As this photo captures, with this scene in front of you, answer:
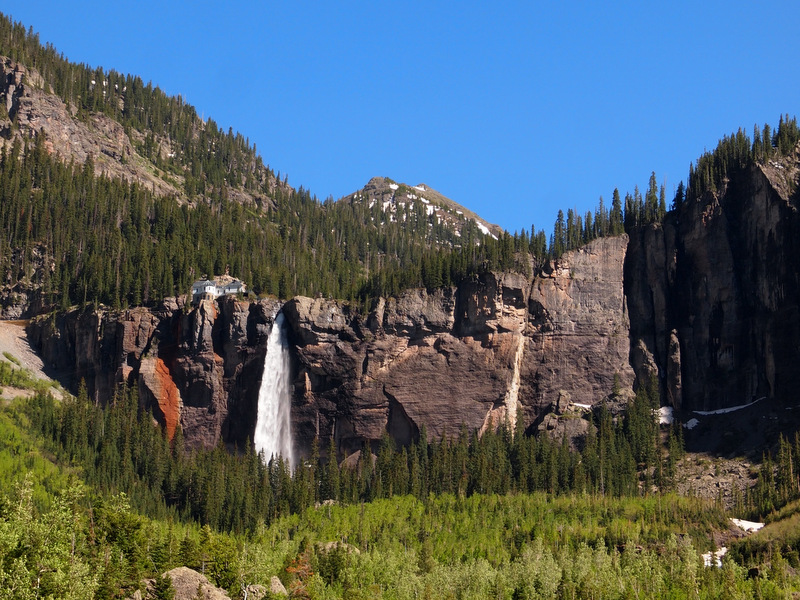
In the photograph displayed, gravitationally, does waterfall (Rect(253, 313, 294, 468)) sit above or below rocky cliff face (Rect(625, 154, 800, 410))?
below

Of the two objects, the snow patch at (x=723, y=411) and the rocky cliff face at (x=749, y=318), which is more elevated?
the rocky cliff face at (x=749, y=318)

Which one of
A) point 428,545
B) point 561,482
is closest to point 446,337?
point 561,482

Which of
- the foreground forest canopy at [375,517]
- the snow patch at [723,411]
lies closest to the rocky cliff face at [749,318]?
the snow patch at [723,411]

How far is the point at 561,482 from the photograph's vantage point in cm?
17938

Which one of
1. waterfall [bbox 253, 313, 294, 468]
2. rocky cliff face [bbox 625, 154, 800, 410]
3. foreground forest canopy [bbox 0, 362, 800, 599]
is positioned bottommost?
foreground forest canopy [bbox 0, 362, 800, 599]

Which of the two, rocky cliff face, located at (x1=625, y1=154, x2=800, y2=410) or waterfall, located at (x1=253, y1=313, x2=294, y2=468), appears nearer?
rocky cliff face, located at (x1=625, y1=154, x2=800, y2=410)

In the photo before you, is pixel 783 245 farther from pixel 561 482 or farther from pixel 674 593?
pixel 674 593

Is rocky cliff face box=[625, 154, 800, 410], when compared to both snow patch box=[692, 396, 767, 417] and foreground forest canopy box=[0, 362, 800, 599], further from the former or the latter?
foreground forest canopy box=[0, 362, 800, 599]

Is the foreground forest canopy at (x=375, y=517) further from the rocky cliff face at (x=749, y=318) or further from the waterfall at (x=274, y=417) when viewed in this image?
the rocky cliff face at (x=749, y=318)

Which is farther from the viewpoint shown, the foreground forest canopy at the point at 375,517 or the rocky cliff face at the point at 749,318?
the rocky cliff face at the point at 749,318

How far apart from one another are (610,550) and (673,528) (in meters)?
10.7

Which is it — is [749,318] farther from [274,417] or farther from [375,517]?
[274,417]

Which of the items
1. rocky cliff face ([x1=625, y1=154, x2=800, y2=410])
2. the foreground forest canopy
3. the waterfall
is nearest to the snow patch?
rocky cliff face ([x1=625, y1=154, x2=800, y2=410])

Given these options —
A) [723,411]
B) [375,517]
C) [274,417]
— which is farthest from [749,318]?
[274,417]
